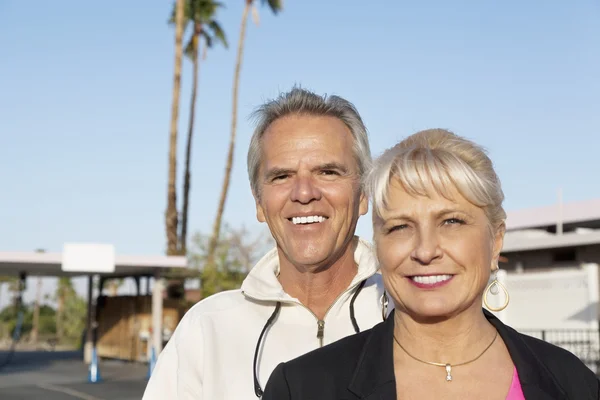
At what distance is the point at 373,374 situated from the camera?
2457 mm

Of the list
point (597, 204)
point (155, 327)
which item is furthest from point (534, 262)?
point (155, 327)

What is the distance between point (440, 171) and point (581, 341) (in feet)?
59.7

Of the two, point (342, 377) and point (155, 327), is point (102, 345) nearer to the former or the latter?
point (155, 327)

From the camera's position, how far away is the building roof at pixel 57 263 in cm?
2348


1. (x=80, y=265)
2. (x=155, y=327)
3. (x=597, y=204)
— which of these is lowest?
(x=155, y=327)

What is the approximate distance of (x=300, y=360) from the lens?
253cm

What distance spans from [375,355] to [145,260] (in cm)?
2302

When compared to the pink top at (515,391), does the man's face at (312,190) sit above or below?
above

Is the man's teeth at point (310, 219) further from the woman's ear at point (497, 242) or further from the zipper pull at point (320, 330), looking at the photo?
the woman's ear at point (497, 242)

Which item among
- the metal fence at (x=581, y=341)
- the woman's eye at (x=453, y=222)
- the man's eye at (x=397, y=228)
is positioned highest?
the woman's eye at (x=453, y=222)

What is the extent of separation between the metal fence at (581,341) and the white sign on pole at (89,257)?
11859mm

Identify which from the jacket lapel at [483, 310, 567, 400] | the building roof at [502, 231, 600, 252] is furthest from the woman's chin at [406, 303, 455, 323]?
the building roof at [502, 231, 600, 252]

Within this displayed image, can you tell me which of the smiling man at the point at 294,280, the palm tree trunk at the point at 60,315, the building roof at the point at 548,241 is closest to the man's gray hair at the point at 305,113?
the smiling man at the point at 294,280

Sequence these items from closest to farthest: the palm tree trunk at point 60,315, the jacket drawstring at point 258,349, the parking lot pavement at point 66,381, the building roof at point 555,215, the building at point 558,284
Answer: the jacket drawstring at point 258,349 → the parking lot pavement at point 66,381 → the building at point 558,284 → the building roof at point 555,215 → the palm tree trunk at point 60,315
